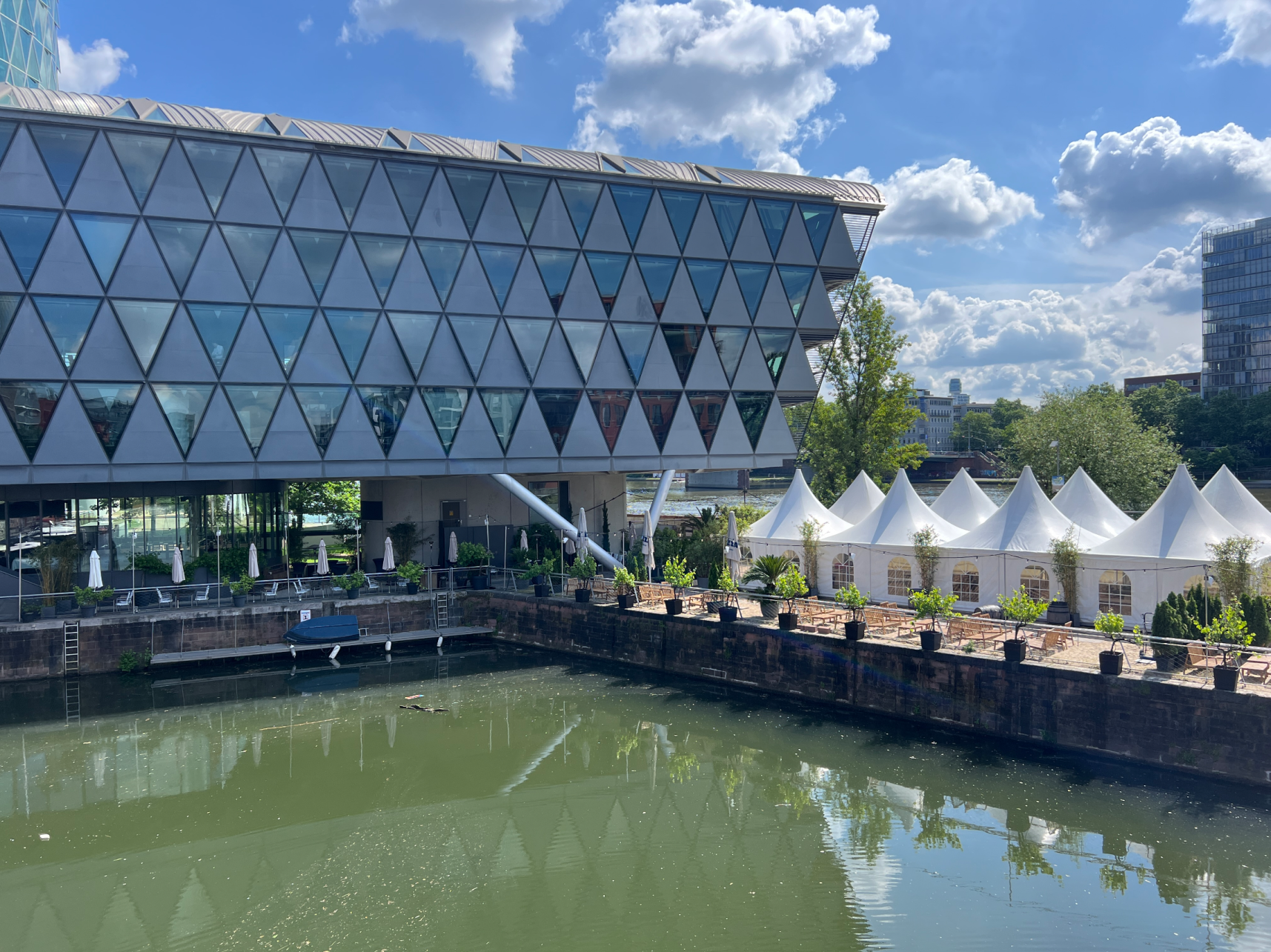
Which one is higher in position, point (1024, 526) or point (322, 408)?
point (322, 408)

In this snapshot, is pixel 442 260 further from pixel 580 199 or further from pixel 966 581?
pixel 966 581

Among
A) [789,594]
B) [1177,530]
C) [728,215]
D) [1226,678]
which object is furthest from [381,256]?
[1226,678]

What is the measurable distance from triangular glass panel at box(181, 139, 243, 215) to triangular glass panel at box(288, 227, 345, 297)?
94.9 inches

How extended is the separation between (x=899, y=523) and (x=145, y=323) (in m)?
25.1

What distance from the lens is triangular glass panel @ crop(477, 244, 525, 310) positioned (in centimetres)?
3231

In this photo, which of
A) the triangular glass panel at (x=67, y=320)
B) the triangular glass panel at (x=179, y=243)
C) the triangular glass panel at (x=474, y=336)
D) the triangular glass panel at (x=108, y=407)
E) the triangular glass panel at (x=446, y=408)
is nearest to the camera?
the triangular glass panel at (x=67, y=320)

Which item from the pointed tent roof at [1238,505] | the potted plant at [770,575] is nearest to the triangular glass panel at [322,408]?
the potted plant at [770,575]

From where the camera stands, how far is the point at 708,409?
3553 cm

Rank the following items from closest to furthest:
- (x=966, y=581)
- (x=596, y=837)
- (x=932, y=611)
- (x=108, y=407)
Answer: (x=596, y=837) → (x=932, y=611) → (x=966, y=581) → (x=108, y=407)

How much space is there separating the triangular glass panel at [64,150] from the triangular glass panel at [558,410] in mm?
16182

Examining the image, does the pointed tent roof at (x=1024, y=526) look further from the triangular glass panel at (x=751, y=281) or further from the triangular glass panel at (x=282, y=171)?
the triangular glass panel at (x=282, y=171)

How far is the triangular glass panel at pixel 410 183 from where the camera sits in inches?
1229

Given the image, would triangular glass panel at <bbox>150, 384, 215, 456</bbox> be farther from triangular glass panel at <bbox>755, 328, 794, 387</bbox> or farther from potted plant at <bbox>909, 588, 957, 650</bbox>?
potted plant at <bbox>909, 588, 957, 650</bbox>

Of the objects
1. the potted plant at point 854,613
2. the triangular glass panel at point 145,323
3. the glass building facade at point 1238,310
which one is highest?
the glass building facade at point 1238,310
